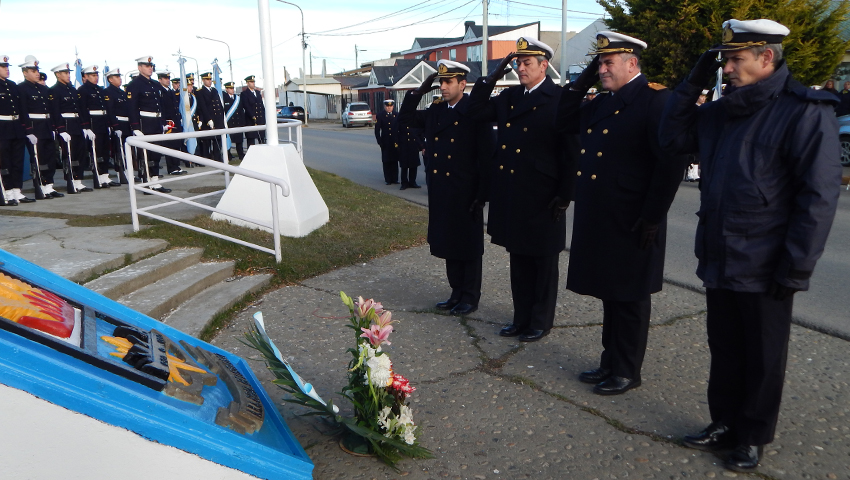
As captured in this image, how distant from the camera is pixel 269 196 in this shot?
292 inches

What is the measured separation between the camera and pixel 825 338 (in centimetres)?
483

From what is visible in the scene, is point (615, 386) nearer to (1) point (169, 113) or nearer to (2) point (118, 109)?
(2) point (118, 109)

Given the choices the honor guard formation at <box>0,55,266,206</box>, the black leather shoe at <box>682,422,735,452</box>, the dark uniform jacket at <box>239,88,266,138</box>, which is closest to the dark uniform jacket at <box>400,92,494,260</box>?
the black leather shoe at <box>682,422,735,452</box>

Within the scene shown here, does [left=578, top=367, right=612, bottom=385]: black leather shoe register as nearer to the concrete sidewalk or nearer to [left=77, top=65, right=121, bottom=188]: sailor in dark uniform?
the concrete sidewalk

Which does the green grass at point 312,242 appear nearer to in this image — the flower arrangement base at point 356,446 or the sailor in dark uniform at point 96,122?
the flower arrangement base at point 356,446

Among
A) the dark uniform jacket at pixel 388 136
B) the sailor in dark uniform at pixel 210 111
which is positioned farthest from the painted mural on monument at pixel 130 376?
the sailor in dark uniform at pixel 210 111

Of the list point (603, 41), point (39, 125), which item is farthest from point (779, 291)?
point (39, 125)

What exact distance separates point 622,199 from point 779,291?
1.10 m

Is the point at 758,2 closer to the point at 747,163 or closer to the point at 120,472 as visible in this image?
the point at 747,163

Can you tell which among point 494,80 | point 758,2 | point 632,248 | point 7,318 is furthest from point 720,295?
point 758,2

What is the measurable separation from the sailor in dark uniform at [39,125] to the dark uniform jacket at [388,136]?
19.2 feet

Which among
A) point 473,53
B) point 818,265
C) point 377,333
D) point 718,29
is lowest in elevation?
point 818,265

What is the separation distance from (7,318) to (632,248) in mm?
2989

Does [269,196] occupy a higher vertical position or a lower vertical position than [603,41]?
lower
